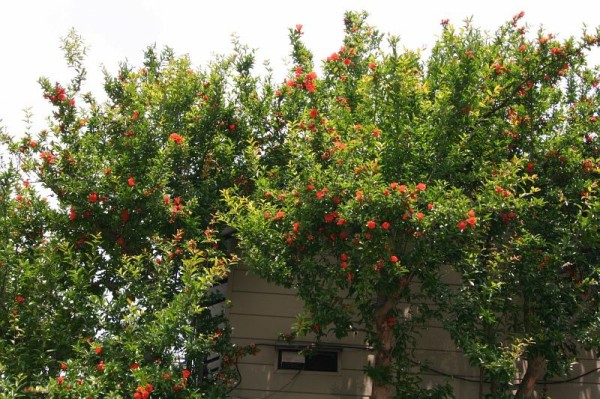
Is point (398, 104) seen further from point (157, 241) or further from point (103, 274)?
point (103, 274)

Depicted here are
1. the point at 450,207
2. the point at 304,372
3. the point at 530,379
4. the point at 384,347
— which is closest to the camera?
the point at 450,207

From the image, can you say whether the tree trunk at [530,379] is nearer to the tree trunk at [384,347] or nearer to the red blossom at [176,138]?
the tree trunk at [384,347]

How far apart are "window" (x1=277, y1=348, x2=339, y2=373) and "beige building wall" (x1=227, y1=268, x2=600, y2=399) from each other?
0.07 metres

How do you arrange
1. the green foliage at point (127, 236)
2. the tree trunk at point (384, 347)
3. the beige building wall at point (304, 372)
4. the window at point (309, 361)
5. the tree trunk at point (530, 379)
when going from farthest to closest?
the window at point (309, 361)
the beige building wall at point (304, 372)
the tree trunk at point (530, 379)
the tree trunk at point (384, 347)
the green foliage at point (127, 236)

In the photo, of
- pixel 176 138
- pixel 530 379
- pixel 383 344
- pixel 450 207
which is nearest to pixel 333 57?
pixel 176 138

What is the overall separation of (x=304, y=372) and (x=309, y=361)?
0.18 m

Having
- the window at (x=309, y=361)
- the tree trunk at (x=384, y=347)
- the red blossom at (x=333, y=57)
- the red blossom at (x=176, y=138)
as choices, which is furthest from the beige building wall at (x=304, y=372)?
the red blossom at (x=333, y=57)

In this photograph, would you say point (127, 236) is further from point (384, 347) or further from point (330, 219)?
point (384, 347)

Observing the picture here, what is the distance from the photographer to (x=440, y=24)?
1026 centimetres

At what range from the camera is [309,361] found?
1077 cm

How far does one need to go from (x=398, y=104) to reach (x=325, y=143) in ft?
3.43

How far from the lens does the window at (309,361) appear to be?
A: 10.7 meters

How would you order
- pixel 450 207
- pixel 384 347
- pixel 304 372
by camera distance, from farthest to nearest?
pixel 304 372
pixel 384 347
pixel 450 207

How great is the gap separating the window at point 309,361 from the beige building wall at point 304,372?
0.07m
